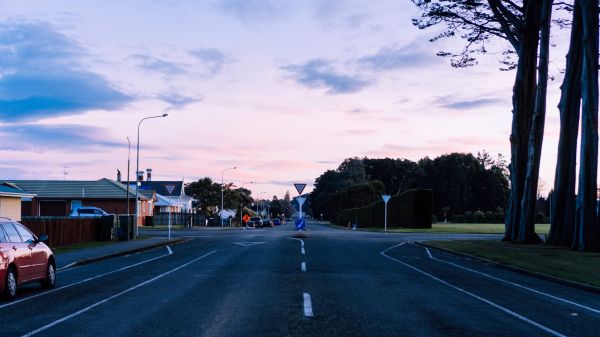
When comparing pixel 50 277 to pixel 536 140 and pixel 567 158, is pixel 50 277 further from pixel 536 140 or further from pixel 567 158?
pixel 536 140

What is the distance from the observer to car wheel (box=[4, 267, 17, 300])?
12914 millimetres

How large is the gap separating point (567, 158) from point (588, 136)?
3.51 meters

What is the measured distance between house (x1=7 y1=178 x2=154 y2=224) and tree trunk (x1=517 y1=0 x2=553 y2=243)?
48.2m

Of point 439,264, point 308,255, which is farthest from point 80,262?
point 439,264

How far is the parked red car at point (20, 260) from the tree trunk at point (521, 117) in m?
25.6

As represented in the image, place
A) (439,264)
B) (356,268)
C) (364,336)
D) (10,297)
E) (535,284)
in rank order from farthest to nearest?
(439,264), (356,268), (535,284), (10,297), (364,336)

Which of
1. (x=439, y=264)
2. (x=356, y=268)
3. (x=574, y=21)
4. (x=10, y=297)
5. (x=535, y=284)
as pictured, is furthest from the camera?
(x=574, y=21)

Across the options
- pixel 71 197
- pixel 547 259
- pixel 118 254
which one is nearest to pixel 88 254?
pixel 118 254

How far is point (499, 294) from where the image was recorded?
14164 mm

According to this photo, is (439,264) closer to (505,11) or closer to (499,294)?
(499,294)

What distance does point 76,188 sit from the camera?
73.6 metres

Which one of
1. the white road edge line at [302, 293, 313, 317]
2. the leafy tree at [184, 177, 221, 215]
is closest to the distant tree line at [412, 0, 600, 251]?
the white road edge line at [302, 293, 313, 317]

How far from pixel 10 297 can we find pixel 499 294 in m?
10.2

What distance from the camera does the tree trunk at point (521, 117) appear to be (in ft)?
113
